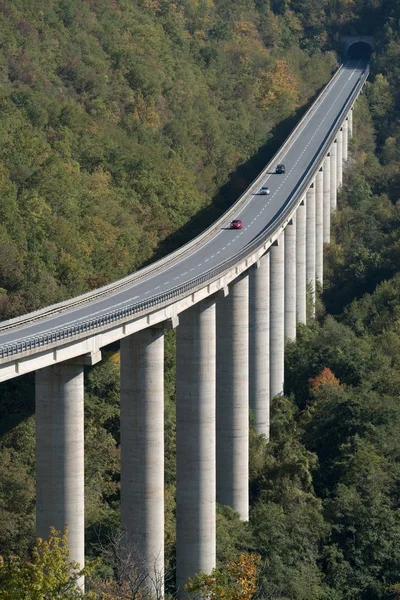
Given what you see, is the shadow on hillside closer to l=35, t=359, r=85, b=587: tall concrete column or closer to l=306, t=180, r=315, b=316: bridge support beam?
l=306, t=180, r=315, b=316: bridge support beam

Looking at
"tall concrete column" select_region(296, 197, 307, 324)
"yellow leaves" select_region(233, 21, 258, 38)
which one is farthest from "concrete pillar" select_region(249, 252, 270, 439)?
"yellow leaves" select_region(233, 21, 258, 38)

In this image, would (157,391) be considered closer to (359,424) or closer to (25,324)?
(25,324)

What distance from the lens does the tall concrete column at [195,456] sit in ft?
211

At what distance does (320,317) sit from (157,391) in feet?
171

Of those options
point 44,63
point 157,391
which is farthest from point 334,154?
point 157,391

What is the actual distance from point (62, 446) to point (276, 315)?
40.2 meters

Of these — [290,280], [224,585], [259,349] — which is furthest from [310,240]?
[224,585]

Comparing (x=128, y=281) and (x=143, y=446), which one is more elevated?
(x=128, y=281)

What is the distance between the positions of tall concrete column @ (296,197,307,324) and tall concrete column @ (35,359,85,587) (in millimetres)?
51457

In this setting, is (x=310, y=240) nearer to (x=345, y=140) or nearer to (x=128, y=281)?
(x=345, y=140)

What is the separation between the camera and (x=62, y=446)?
52.2m

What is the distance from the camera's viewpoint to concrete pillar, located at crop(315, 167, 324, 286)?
113562 millimetres

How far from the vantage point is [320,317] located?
4331 inches

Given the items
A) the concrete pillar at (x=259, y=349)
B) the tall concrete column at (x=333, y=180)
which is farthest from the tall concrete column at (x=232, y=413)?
the tall concrete column at (x=333, y=180)
